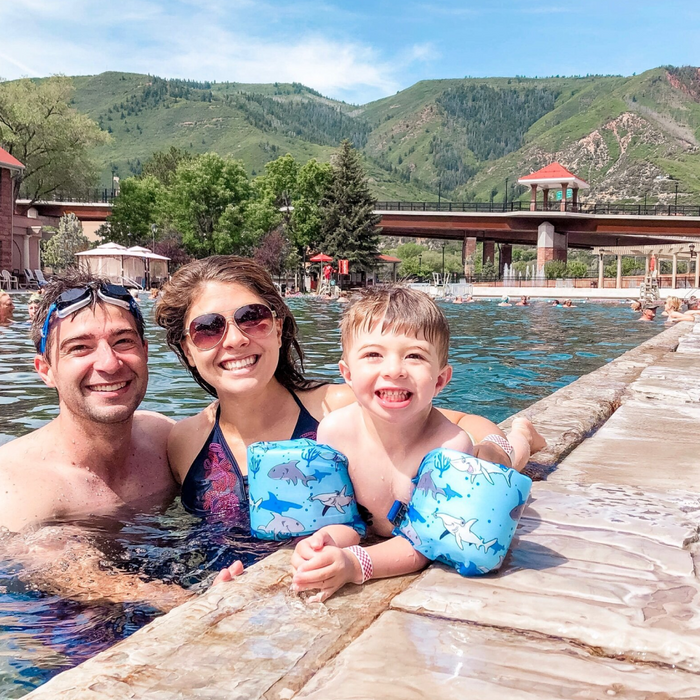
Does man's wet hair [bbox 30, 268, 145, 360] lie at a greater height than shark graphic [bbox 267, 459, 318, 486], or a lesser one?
greater

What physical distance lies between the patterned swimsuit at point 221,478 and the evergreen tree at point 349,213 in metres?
45.6

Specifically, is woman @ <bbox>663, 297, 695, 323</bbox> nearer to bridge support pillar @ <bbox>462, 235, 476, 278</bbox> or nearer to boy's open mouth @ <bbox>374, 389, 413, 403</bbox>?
boy's open mouth @ <bbox>374, 389, 413, 403</bbox>

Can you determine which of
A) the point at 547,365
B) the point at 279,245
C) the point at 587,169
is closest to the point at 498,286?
the point at 279,245

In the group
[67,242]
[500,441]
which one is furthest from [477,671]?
[67,242]

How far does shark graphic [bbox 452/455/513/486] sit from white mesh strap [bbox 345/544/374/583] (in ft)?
1.25

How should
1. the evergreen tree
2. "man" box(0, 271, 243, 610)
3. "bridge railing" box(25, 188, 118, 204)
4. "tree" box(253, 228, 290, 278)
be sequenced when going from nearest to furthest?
"man" box(0, 271, 243, 610), "tree" box(253, 228, 290, 278), the evergreen tree, "bridge railing" box(25, 188, 118, 204)

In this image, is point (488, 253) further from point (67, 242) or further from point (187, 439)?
point (187, 439)

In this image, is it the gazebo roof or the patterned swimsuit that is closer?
the patterned swimsuit

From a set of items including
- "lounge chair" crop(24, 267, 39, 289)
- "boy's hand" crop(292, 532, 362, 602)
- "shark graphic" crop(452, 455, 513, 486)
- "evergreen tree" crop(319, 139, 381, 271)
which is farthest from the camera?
"evergreen tree" crop(319, 139, 381, 271)

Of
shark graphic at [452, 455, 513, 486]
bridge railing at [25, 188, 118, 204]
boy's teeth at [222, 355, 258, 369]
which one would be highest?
bridge railing at [25, 188, 118, 204]

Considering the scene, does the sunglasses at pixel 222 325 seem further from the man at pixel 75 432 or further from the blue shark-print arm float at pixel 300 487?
the blue shark-print arm float at pixel 300 487

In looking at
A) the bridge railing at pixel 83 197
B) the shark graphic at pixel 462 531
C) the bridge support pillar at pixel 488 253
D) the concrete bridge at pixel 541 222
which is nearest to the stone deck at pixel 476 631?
the shark graphic at pixel 462 531

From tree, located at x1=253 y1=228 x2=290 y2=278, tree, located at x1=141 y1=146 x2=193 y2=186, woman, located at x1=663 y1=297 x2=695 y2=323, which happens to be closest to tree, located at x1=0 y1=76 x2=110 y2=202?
tree, located at x1=253 y1=228 x2=290 y2=278

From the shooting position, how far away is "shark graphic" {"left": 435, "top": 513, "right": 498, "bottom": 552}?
7.04ft
